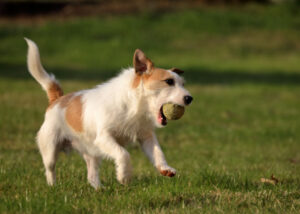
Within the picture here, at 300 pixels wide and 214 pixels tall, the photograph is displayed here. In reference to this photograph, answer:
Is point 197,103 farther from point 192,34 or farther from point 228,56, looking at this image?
point 192,34

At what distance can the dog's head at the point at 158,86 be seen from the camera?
547 cm

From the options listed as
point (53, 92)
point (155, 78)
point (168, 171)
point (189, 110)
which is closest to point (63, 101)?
point (53, 92)

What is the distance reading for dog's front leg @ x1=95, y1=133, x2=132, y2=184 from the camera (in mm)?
5496

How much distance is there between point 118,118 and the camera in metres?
5.75

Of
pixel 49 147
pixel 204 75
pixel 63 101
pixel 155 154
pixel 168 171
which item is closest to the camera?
pixel 168 171

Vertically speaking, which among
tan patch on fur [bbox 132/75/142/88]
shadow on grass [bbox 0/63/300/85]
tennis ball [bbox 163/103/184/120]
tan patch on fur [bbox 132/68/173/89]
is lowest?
shadow on grass [bbox 0/63/300/85]

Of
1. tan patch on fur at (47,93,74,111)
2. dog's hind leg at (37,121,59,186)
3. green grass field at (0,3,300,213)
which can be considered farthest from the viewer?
tan patch on fur at (47,93,74,111)

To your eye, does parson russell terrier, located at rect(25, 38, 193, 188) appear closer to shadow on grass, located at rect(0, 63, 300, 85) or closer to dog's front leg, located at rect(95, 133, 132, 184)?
dog's front leg, located at rect(95, 133, 132, 184)

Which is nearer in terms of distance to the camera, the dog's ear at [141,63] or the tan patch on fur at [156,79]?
the tan patch on fur at [156,79]

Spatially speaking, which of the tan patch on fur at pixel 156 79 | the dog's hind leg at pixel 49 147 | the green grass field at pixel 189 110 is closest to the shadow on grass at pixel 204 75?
the green grass field at pixel 189 110

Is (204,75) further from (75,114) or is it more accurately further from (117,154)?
(117,154)

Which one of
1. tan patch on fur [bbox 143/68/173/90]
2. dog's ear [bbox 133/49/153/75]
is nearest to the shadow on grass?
dog's ear [bbox 133/49/153/75]

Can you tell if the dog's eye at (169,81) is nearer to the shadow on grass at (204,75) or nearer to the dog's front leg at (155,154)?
the dog's front leg at (155,154)

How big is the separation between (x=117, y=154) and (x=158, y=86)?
812mm
